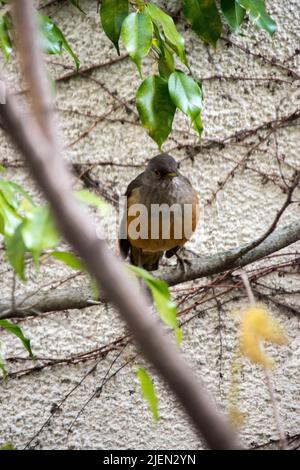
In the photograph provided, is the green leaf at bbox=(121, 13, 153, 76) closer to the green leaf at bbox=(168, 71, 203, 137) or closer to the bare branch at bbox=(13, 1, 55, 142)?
the green leaf at bbox=(168, 71, 203, 137)

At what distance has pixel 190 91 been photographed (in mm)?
1825

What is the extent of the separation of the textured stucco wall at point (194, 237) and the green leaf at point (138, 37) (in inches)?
56.3

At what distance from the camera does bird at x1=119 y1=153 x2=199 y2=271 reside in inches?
113

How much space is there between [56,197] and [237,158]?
2.88 m

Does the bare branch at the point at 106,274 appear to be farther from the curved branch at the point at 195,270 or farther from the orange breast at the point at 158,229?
the orange breast at the point at 158,229

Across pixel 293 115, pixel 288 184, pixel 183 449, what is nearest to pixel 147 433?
pixel 183 449

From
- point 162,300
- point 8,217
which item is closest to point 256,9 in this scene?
point 8,217

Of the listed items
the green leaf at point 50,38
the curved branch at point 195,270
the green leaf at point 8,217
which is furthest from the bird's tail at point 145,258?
the green leaf at point 8,217

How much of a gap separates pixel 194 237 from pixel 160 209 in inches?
11.1

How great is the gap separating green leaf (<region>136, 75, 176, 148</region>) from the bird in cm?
97

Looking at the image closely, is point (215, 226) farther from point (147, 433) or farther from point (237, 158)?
point (147, 433)

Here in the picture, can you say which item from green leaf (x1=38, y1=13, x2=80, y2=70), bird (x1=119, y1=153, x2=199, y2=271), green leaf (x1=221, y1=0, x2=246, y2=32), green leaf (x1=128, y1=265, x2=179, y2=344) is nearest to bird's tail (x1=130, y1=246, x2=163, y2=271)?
bird (x1=119, y1=153, x2=199, y2=271)

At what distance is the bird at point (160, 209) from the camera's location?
9.39ft

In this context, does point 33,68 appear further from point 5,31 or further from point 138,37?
point 5,31
